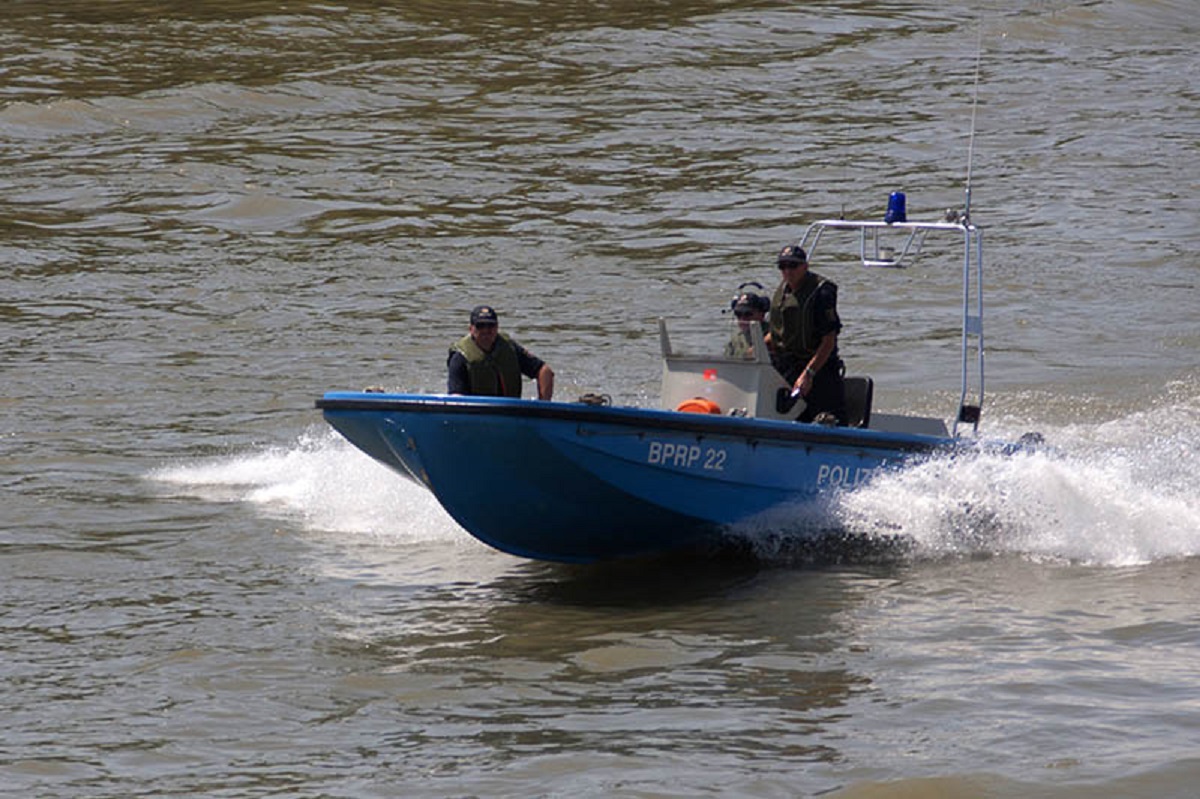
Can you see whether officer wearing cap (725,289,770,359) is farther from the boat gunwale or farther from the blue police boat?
the boat gunwale

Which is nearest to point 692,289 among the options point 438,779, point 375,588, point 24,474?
point 24,474

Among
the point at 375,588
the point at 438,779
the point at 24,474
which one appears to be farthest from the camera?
the point at 24,474

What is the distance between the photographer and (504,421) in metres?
9.66

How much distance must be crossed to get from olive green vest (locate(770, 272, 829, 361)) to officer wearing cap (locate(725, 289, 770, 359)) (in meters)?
0.22

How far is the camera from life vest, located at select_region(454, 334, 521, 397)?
10.5 metres

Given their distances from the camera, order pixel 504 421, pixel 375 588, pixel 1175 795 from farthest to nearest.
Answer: pixel 375 588 < pixel 504 421 < pixel 1175 795

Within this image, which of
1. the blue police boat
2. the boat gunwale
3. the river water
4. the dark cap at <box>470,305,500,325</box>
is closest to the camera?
the river water

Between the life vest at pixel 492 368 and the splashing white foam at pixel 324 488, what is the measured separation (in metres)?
1.34

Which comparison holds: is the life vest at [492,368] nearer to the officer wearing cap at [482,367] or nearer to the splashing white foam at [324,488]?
the officer wearing cap at [482,367]

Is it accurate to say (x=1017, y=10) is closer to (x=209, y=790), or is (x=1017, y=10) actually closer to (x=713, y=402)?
(x=713, y=402)

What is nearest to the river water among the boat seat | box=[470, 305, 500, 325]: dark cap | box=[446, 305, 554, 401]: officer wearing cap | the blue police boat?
the blue police boat

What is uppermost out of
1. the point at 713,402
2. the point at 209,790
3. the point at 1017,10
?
the point at 1017,10

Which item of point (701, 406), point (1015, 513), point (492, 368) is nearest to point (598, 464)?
point (701, 406)

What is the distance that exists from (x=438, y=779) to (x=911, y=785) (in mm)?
1796
